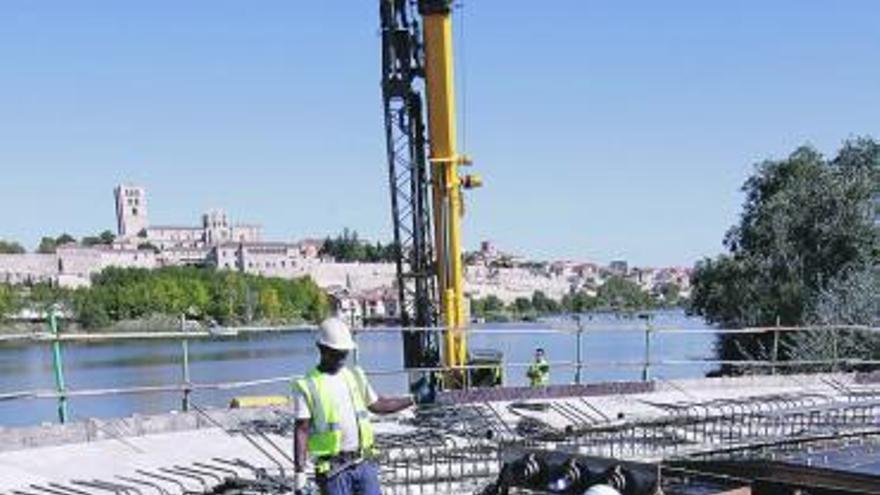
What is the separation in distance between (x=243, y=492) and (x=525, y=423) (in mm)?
4901

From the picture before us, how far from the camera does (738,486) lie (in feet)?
17.8

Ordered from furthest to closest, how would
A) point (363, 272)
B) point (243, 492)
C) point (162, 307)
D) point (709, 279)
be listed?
1. point (363, 272)
2. point (162, 307)
3. point (709, 279)
4. point (243, 492)

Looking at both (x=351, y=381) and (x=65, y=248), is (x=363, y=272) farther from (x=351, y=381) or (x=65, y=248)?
(x=351, y=381)

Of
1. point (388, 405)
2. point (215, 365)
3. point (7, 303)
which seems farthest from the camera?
point (7, 303)

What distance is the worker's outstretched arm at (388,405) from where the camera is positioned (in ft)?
20.5

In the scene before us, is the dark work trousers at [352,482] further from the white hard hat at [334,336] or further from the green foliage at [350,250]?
the green foliage at [350,250]

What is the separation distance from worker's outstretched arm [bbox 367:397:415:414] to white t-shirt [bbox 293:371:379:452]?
10.0 inches

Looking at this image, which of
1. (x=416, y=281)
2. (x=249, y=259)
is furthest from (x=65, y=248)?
(x=416, y=281)

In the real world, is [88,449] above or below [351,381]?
below

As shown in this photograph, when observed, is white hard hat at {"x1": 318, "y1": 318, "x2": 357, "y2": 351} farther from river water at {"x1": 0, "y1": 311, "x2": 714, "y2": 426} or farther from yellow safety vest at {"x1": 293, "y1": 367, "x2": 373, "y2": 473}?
river water at {"x1": 0, "y1": 311, "x2": 714, "y2": 426}

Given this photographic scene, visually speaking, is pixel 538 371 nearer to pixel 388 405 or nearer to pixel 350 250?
pixel 388 405

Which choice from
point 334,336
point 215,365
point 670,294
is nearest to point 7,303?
point 215,365

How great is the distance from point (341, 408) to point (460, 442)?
5.45 metres

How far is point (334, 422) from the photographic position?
5914mm
